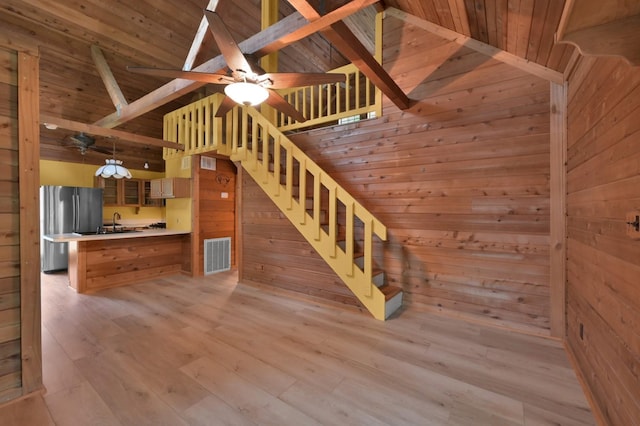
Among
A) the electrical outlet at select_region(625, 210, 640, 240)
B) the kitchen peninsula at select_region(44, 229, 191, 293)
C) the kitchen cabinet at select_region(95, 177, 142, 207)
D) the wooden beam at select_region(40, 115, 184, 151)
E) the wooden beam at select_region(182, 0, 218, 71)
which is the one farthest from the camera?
the kitchen cabinet at select_region(95, 177, 142, 207)

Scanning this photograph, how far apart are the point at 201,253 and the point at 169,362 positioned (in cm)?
298

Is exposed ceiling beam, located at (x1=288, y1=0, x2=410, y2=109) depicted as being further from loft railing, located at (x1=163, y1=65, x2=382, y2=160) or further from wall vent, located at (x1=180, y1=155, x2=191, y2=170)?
wall vent, located at (x1=180, y1=155, x2=191, y2=170)

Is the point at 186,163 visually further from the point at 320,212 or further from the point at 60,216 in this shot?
the point at 320,212

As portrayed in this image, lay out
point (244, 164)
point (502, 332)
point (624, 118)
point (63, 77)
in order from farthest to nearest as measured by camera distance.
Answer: point (63, 77) < point (244, 164) < point (502, 332) < point (624, 118)

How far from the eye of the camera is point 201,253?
15.9 feet

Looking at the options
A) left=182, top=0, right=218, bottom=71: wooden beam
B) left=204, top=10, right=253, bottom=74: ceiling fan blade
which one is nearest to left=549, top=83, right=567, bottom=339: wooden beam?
left=204, top=10, right=253, bottom=74: ceiling fan blade

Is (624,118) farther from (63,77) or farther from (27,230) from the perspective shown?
(63,77)

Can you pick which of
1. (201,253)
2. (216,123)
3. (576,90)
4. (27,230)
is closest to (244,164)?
(216,123)

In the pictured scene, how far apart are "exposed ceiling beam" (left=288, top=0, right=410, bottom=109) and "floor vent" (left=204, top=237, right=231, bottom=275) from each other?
3.93 m

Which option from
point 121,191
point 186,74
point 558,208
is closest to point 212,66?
point 186,74

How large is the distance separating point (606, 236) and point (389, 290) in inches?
76.6

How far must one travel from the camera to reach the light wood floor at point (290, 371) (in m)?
1.56

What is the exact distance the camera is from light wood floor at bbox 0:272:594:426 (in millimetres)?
1556

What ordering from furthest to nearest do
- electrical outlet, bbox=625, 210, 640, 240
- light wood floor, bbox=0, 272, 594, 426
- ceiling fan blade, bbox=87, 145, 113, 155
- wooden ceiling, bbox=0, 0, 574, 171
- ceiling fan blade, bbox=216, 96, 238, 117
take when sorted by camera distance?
ceiling fan blade, bbox=87, 145, 113, 155 → ceiling fan blade, bbox=216, 96, 238, 117 → wooden ceiling, bbox=0, 0, 574, 171 → light wood floor, bbox=0, 272, 594, 426 → electrical outlet, bbox=625, 210, 640, 240
